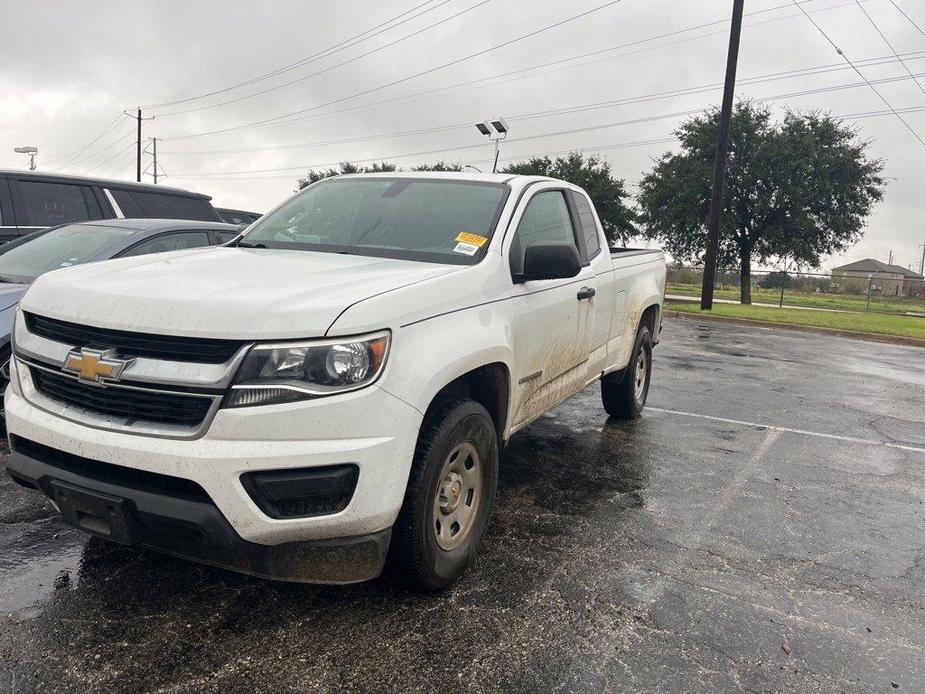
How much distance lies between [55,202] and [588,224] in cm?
617

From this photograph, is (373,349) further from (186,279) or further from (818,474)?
(818,474)

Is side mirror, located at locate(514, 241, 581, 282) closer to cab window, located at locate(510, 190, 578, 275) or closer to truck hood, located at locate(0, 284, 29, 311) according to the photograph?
cab window, located at locate(510, 190, 578, 275)

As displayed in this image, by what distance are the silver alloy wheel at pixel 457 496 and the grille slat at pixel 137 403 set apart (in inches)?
38.7

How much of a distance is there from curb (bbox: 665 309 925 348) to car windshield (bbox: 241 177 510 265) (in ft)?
49.2

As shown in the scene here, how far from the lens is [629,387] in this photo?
6184mm

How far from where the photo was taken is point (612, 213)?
4375 cm

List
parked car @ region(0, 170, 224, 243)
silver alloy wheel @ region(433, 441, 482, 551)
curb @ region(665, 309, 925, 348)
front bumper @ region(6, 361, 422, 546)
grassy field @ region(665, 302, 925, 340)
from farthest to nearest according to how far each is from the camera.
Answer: grassy field @ region(665, 302, 925, 340)
curb @ region(665, 309, 925, 348)
parked car @ region(0, 170, 224, 243)
silver alloy wheel @ region(433, 441, 482, 551)
front bumper @ region(6, 361, 422, 546)

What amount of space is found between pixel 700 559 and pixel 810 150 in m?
31.7

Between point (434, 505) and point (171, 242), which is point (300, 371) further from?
point (171, 242)

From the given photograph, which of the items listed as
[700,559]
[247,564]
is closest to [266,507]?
[247,564]

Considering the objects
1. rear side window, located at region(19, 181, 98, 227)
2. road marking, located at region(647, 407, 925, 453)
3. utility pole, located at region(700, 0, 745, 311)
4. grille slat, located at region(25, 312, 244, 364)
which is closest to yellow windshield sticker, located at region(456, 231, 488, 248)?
grille slat, located at region(25, 312, 244, 364)

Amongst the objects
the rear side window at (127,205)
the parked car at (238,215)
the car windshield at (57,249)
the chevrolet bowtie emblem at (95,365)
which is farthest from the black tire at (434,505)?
the parked car at (238,215)

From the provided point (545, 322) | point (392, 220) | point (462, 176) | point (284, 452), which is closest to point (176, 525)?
point (284, 452)

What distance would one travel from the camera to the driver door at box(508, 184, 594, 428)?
3.64 meters
